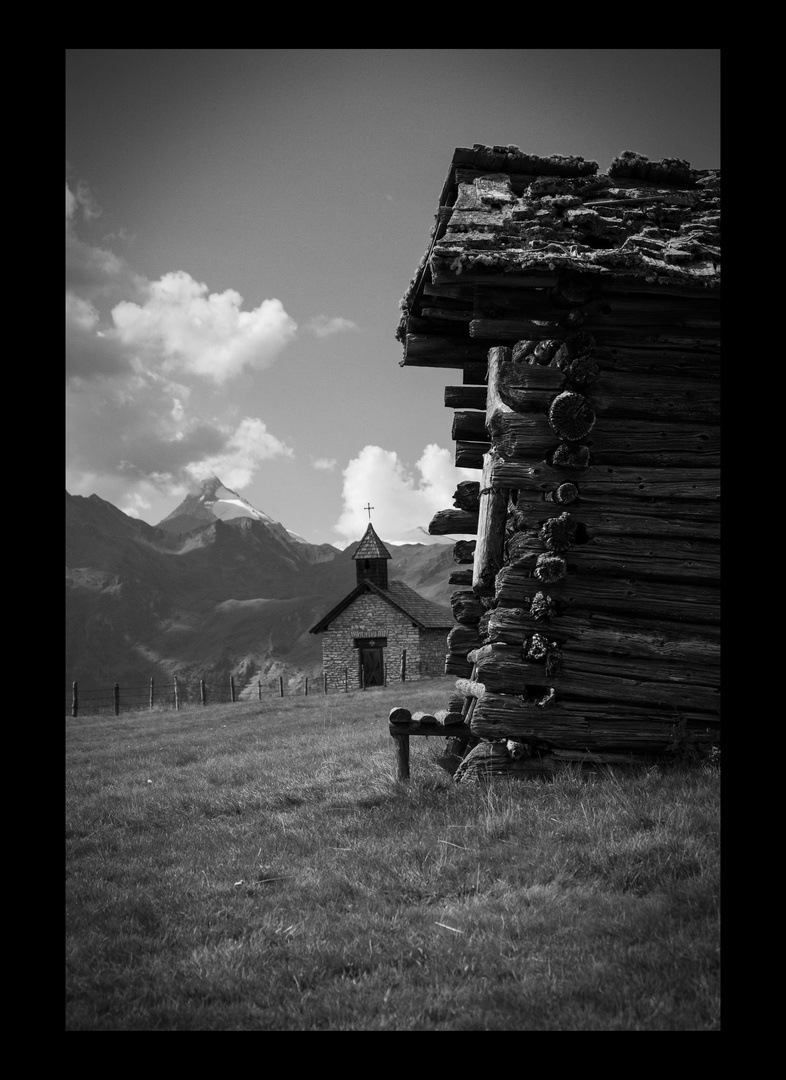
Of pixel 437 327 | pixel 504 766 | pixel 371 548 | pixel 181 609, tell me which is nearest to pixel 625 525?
pixel 504 766

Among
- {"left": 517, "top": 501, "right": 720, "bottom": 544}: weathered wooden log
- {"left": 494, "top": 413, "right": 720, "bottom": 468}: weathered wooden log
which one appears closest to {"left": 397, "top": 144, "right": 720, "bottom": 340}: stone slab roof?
{"left": 494, "top": 413, "right": 720, "bottom": 468}: weathered wooden log

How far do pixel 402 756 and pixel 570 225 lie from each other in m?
5.04

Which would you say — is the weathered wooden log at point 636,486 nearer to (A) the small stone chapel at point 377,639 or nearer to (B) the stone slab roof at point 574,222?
(B) the stone slab roof at point 574,222

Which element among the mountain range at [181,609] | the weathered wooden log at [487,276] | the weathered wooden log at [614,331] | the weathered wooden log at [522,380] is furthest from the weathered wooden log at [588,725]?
the mountain range at [181,609]

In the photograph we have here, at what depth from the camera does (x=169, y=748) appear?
12117 mm

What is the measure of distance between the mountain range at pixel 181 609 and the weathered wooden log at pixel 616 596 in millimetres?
82778

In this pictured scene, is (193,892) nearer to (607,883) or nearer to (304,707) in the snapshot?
(607,883)

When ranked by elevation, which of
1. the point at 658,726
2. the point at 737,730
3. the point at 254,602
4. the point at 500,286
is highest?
the point at 500,286

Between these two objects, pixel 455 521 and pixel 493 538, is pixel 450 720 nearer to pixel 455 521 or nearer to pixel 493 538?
pixel 493 538

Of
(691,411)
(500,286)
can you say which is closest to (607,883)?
(691,411)

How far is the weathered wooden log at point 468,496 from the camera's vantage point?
857 centimetres

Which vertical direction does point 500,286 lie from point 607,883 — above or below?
above

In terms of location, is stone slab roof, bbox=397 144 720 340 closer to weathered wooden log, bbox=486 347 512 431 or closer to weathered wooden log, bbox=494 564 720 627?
weathered wooden log, bbox=486 347 512 431

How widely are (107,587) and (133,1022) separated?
160404 millimetres
